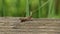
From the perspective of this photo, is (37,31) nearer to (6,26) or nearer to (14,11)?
(6,26)

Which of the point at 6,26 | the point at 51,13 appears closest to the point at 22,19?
the point at 6,26

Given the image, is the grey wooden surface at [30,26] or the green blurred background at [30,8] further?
the green blurred background at [30,8]

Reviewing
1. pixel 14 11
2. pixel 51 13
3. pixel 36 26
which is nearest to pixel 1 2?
pixel 14 11

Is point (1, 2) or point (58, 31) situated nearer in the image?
point (58, 31)

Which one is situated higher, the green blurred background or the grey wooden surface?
the green blurred background

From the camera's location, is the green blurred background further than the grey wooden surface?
Yes
